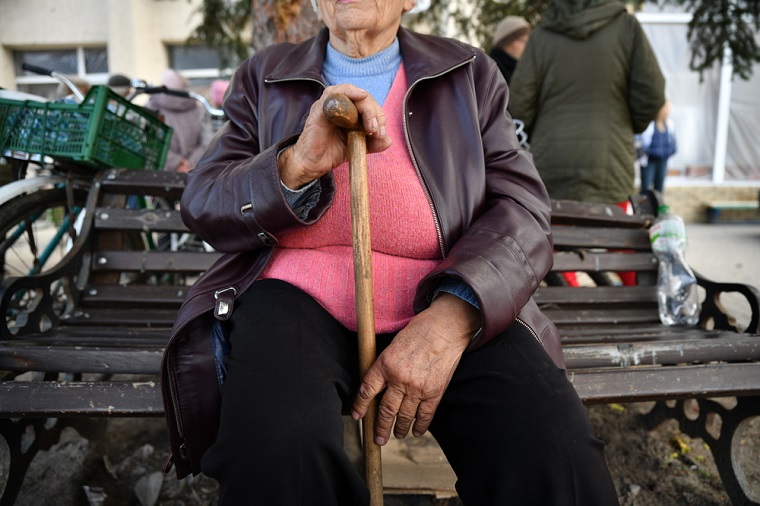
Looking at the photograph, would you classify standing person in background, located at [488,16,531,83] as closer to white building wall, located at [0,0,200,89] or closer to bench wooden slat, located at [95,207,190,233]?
bench wooden slat, located at [95,207,190,233]

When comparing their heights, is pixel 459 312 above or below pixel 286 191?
below

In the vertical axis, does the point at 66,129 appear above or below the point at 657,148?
above

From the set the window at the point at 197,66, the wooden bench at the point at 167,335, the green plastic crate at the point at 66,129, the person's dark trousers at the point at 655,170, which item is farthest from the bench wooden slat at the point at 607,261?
the window at the point at 197,66

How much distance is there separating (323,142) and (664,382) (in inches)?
49.7

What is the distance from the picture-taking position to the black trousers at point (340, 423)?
123cm

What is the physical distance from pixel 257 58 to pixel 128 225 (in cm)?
116

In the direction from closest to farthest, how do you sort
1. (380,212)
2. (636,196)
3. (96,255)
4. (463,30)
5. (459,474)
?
(459,474) → (380,212) → (96,255) → (636,196) → (463,30)

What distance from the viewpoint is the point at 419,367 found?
4.49ft

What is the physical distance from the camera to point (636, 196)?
303 centimetres

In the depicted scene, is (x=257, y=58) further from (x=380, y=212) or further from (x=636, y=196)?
(x=636, y=196)

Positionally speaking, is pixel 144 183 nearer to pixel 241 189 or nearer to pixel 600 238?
pixel 241 189

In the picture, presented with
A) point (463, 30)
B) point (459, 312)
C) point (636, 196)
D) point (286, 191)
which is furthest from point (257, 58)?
point (463, 30)

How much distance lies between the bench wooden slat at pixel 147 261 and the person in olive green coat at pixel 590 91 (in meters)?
2.08

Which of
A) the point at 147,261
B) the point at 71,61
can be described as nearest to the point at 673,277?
the point at 147,261
